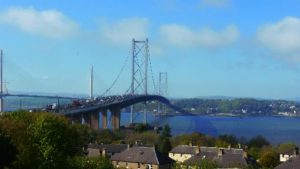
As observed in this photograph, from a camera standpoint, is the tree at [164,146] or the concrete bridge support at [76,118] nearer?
the tree at [164,146]

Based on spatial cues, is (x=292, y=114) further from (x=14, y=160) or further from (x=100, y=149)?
(x=14, y=160)

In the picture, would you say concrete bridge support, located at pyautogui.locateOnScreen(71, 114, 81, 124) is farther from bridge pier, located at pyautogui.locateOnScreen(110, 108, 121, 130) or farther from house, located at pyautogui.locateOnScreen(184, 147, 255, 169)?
house, located at pyautogui.locateOnScreen(184, 147, 255, 169)

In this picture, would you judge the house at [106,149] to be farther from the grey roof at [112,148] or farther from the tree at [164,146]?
the tree at [164,146]

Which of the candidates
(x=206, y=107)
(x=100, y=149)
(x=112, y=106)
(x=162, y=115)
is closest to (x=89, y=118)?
(x=112, y=106)

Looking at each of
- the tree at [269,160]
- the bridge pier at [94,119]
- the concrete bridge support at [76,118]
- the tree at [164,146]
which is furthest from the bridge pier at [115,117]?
the tree at [269,160]

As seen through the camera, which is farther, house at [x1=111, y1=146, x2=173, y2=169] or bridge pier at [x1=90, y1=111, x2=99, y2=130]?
bridge pier at [x1=90, y1=111, x2=99, y2=130]

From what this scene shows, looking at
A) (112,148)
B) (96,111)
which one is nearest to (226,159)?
(112,148)

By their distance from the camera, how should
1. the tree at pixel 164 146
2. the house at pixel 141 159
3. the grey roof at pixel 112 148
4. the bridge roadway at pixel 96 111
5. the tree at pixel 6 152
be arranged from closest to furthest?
the tree at pixel 6 152 → the house at pixel 141 159 → the grey roof at pixel 112 148 → the tree at pixel 164 146 → the bridge roadway at pixel 96 111

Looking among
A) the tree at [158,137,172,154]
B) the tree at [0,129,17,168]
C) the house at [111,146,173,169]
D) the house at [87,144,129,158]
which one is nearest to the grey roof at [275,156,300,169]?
the house at [111,146,173,169]
